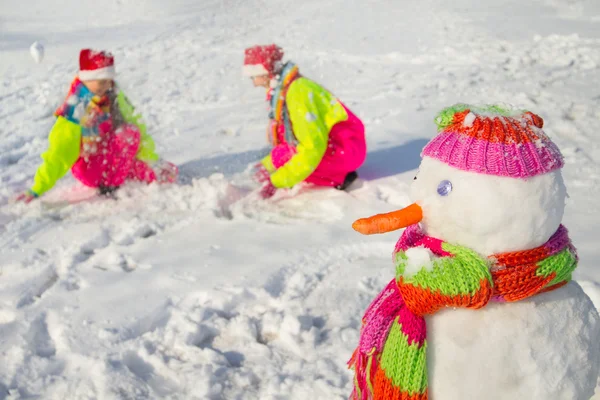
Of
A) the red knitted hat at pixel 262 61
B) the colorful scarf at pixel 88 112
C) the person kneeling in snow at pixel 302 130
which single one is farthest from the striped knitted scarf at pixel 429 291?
the colorful scarf at pixel 88 112

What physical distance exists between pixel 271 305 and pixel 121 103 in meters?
1.81

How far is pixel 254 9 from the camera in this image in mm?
10594

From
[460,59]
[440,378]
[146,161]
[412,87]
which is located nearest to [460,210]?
[440,378]

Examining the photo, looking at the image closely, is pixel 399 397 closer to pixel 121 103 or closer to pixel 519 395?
pixel 519 395

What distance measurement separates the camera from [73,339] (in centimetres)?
219

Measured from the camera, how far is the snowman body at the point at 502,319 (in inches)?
46.8

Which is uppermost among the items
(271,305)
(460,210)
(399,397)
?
(460,210)

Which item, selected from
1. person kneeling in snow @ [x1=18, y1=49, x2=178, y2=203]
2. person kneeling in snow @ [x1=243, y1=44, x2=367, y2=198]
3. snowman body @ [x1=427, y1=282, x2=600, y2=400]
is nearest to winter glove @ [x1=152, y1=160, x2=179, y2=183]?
person kneeling in snow @ [x1=18, y1=49, x2=178, y2=203]

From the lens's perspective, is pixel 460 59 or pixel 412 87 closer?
pixel 412 87

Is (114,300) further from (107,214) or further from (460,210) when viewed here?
(460,210)

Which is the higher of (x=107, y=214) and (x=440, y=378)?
(x=440, y=378)

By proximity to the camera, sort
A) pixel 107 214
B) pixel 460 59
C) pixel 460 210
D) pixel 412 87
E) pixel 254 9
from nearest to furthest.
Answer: pixel 460 210 → pixel 107 214 → pixel 412 87 → pixel 460 59 → pixel 254 9

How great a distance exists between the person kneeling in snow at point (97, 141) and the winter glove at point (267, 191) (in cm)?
55

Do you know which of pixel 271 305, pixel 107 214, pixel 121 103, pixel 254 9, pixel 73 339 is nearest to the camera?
pixel 73 339
